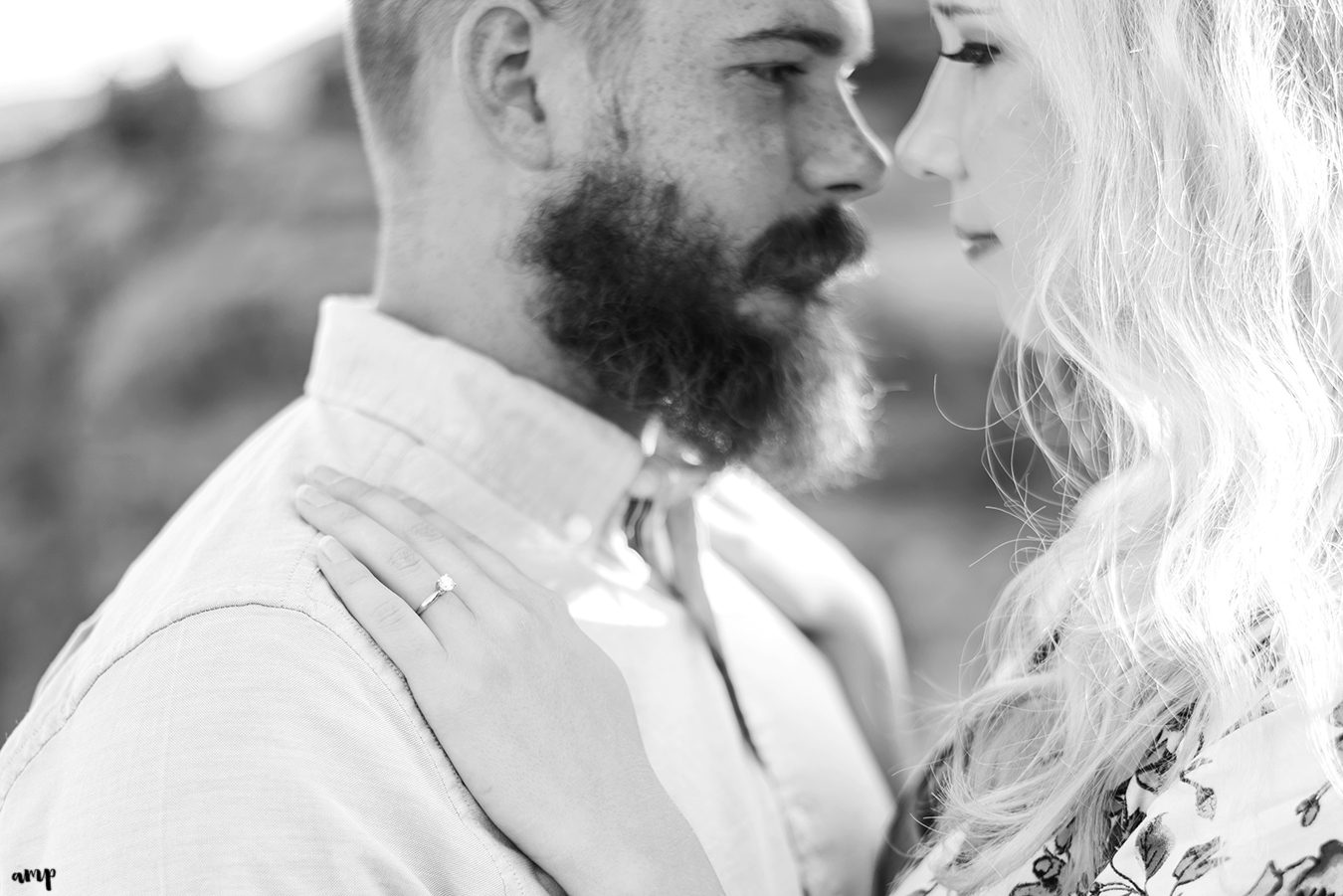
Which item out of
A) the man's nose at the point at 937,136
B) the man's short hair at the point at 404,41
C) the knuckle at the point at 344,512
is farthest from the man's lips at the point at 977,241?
the knuckle at the point at 344,512

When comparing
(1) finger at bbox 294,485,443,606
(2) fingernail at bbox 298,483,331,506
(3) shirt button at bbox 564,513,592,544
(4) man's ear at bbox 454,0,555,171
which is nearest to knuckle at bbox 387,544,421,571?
(1) finger at bbox 294,485,443,606

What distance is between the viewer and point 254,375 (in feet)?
19.2

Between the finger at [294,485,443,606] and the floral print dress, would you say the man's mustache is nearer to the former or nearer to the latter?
the finger at [294,485,443,606]

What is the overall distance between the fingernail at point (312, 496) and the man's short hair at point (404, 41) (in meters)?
0.49

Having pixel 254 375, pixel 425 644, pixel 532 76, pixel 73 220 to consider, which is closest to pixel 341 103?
pixel 73 220

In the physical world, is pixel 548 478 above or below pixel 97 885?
above

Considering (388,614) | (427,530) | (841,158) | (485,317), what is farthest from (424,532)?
(841,158)

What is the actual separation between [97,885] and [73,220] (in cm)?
640

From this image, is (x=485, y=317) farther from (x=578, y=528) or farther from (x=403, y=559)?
(x=403, y=559)

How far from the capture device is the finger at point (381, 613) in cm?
122

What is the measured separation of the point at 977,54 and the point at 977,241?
0.23 m

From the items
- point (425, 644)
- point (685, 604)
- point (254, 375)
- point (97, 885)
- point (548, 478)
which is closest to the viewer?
point (97, 885)

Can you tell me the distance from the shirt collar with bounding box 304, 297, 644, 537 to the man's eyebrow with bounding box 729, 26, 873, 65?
1.66 feet

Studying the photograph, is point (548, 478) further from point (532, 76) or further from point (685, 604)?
point (532, 76)
